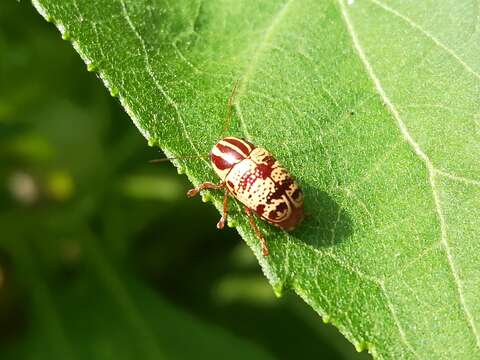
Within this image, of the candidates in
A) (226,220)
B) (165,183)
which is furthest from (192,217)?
(226,220)

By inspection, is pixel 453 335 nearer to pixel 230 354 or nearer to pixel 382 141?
pixel 382 141

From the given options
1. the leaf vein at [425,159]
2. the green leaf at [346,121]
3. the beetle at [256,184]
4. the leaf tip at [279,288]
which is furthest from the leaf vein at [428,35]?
the leaf tip at [279,288]

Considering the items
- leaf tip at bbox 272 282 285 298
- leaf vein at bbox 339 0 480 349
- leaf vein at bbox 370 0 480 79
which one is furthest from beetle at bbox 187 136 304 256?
leaf vein at bbox 370 0 480 79

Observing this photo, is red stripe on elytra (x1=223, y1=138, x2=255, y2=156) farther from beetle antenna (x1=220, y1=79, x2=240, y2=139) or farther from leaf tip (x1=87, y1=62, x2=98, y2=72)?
leaf tip (x1=87, y1=62, x2=98, y2=72)

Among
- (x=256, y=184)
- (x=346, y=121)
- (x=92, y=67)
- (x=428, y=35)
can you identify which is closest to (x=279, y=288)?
(x=256, y=184)

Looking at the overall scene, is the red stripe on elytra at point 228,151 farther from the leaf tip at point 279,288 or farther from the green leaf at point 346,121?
the leaf tip at point 279,288
